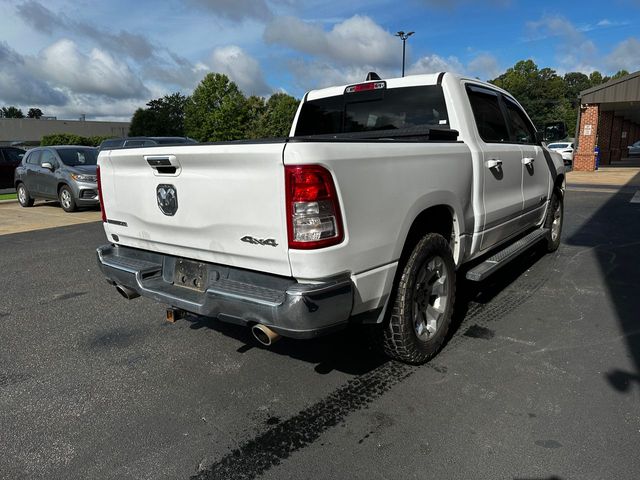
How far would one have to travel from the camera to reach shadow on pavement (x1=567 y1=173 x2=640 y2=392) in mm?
3414

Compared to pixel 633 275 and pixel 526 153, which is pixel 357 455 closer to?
pixel 526 153

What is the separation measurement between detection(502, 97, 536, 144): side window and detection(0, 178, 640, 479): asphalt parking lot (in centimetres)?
163

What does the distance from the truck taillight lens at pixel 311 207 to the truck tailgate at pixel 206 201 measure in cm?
6

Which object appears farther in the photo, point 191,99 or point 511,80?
point 511,80

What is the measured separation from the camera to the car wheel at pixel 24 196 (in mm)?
12770

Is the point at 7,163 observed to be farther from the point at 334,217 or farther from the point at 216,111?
the point at 216,111

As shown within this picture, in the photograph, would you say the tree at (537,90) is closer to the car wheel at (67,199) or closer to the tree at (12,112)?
the car wheel at (67,199)

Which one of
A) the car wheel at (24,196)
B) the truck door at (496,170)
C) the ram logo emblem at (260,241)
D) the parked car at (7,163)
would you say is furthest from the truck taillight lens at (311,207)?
the parked car at (7,163)

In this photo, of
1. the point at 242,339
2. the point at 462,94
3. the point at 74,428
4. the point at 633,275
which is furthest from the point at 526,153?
the point at 74,428

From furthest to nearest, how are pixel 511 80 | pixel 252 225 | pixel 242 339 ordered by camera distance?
pixel 511 80
pixel 242 339
pixel 252 225

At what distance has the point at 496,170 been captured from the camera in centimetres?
406

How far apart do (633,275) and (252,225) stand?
4.83 m

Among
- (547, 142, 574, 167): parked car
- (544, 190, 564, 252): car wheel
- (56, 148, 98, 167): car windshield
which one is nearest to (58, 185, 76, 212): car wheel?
(56, 148, 98, 167): car windshield

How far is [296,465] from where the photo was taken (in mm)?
2357
